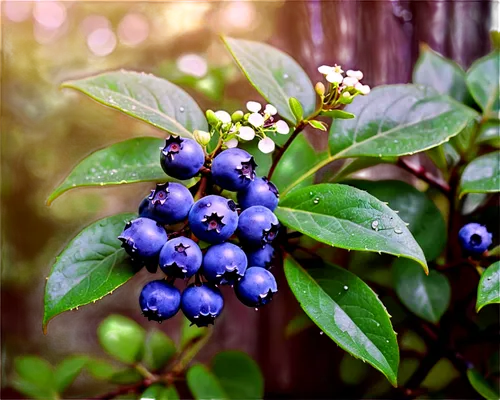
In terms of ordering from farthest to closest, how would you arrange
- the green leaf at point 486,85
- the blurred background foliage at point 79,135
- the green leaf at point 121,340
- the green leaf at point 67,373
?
the blurred background foliage at point 79,135 → the green leaf at point 67,373 → the green leaf at point 121,340 → the green leaf at point 486,85

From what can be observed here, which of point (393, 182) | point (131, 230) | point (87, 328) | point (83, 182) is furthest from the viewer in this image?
point (87, 328)

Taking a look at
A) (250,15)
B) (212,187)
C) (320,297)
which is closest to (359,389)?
(320,297)

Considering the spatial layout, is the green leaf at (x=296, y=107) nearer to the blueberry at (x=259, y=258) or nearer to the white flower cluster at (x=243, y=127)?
the white flower cluster at (x=243, y=127)

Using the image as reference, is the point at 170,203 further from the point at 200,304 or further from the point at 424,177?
the point at 424,177

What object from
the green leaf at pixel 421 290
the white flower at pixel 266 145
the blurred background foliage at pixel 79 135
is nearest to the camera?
the white flower at pixel 266 145

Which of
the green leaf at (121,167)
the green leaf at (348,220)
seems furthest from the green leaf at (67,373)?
the green leaf at (348,220)

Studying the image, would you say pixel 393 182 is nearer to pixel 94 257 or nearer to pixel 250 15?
pixel 94 257

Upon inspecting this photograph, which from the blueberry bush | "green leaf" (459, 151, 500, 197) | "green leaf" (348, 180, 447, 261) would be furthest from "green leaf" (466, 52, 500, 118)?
"green leaf" (348, 180, 447, 261)
